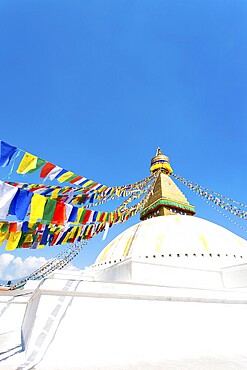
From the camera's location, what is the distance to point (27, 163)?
4.66 meters

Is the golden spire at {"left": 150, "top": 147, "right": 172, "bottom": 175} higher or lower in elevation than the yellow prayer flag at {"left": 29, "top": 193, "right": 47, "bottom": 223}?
higher

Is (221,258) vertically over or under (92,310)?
→ over

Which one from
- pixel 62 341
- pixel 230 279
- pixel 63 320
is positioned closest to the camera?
pixel 62 341

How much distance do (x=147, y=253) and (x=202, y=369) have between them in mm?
6120

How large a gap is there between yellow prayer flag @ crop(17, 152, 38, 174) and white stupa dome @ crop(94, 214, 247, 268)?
16.0 ft

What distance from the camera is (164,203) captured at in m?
13.8

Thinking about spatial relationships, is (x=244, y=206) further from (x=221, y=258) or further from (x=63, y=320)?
(x=63, y=320)

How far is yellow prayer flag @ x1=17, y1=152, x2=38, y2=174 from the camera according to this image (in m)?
4.59

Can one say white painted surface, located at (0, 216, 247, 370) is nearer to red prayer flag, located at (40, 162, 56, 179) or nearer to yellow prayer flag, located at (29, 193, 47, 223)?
yellow prayer flag, located at (29, 193, 47, 223)

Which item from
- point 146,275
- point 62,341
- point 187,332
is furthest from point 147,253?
point 62,341

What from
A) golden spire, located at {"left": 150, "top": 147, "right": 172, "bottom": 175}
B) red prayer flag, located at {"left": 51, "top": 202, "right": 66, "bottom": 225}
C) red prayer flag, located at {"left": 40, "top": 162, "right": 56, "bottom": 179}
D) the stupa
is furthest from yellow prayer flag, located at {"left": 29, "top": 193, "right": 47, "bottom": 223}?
golden spire, located at {"left": 150, "top": 147, "right": 172, "bottom": 175}

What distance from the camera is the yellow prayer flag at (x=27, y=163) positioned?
4586 mm

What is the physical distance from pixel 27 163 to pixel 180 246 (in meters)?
6.87

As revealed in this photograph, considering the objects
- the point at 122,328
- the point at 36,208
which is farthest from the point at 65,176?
the point at 122,328
